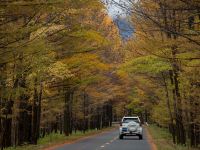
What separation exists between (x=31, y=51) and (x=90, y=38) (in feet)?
33.6

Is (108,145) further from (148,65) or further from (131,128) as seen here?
(131,128)

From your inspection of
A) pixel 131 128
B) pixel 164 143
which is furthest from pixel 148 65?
pixel 131 128

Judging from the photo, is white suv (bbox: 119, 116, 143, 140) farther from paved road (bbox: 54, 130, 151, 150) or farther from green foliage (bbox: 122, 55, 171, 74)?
green foliage (bbox: 122, 55, 171, 74)

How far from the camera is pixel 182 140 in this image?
25.0 meters

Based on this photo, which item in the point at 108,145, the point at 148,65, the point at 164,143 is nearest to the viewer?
the point at 148,65

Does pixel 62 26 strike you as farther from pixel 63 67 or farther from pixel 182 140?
pixel 182 140

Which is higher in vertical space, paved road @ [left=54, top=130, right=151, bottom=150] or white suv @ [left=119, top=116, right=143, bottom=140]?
white suv @ [left=119, top=116, right=143, bottom=140]

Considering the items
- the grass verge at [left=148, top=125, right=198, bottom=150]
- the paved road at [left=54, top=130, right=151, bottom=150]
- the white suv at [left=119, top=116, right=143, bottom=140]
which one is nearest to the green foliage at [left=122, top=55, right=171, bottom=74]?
the grass verge at [left=148, top=125, right=198, bottom=150]

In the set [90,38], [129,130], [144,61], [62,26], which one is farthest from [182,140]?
[129,130]

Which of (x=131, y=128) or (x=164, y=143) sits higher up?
(x=131, y=128)

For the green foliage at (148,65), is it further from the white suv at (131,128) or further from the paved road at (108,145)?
the white suv at (131,128)

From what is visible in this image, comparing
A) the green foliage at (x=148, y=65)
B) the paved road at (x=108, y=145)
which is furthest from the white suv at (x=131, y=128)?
the green foliage at (x=148, y=65)

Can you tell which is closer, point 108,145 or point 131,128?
point 108,145

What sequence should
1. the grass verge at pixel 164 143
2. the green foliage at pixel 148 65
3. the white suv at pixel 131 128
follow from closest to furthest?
the green foliage at pixel 148 65 → the grass verge at pixel 164 143 → the white suv at pixel 131 128
